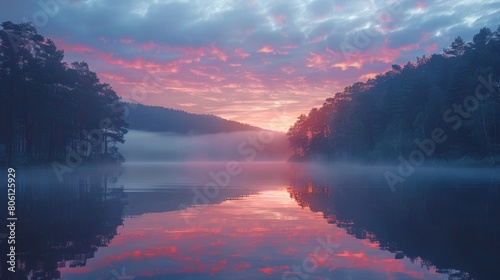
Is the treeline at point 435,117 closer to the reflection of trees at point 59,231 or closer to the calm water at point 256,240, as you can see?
the calm water at point 256,240

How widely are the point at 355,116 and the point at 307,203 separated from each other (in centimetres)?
9807

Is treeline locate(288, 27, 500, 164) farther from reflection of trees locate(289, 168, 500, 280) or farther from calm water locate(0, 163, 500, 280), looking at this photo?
calm water locate(0, 163, 500, 280)

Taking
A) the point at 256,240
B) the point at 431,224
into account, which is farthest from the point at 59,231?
the point at 431,224

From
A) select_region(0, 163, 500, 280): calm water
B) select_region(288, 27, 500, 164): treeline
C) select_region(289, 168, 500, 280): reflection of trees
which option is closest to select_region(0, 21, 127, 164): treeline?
select_region(0, 163, 500, 280): calm water

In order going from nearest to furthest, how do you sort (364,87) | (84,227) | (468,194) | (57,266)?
(57,266), (84,227), (468,194), (364,87)

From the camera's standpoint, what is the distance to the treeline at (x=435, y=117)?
3004 inches

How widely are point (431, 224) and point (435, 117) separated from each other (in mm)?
73434

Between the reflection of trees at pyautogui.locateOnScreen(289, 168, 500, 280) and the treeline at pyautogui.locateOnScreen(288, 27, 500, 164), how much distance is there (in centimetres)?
4972

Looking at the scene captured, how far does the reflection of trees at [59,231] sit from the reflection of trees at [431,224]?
28.6ft

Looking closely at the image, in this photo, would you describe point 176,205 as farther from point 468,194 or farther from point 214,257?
point 468,194

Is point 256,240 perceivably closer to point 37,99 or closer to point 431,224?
point 431,224

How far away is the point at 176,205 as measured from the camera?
1013 inches

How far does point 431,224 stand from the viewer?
61.6ft

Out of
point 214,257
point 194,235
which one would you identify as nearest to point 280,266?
point 214,257
